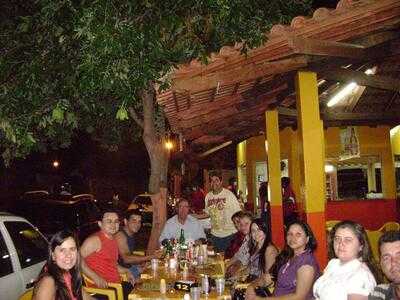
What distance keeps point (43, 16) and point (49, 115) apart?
6.03 feet

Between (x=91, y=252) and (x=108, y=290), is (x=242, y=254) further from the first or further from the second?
(x=91, y=252)

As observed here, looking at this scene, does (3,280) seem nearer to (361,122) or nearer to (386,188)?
(361,122)

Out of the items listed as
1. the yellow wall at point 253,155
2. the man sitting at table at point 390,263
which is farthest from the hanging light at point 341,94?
the man sitting at table at point 390,263

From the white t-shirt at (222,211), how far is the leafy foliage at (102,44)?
103 inches

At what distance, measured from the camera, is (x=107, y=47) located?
20.8 ft

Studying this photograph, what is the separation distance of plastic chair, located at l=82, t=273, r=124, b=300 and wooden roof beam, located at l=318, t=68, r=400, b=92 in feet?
14.6

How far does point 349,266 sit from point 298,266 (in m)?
0.96

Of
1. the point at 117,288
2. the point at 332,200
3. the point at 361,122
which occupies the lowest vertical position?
the point at 117,288

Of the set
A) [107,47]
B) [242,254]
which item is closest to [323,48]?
[107,47]

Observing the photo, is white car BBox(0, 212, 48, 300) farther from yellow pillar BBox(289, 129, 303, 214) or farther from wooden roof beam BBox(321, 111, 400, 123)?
yellow pillar BBox(289, 129, 303, 214)

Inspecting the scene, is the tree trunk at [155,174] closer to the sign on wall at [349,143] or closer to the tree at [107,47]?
the tree at [107,47]

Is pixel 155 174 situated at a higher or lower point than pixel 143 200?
higher

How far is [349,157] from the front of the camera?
1293 centimetres

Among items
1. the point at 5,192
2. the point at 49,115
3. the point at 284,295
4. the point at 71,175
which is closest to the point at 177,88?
the point at 284,295
